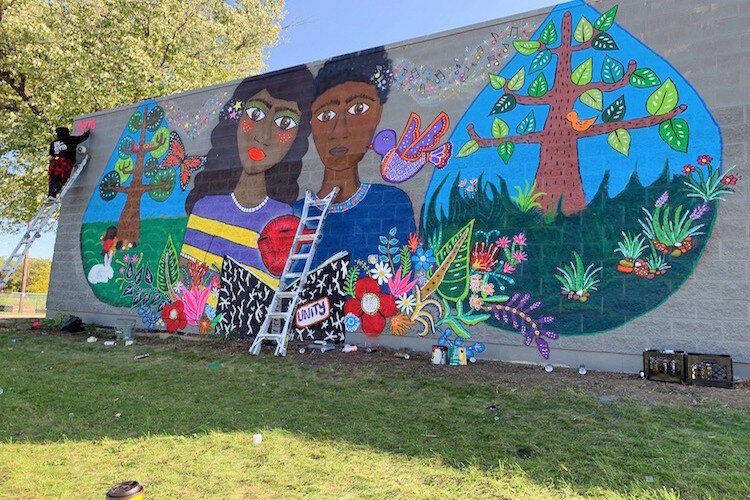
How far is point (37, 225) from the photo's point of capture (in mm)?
10461

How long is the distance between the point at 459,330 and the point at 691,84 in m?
4.11

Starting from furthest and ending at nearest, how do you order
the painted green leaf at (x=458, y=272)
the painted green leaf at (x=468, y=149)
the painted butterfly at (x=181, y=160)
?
1. the painted butterfly at (x=181, y=160)
2. the painted green leaf at (x=468, y=149)
3. the painted green leaf at (x=458, y=272)

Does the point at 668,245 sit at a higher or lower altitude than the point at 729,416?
higher

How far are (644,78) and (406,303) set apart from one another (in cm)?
422

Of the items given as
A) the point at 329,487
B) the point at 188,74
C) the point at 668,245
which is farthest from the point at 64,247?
the point at 668,245

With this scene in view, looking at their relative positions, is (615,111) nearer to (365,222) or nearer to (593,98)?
(593,98)

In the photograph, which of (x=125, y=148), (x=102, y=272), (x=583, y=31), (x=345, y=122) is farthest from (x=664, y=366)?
(x=125, y=148)

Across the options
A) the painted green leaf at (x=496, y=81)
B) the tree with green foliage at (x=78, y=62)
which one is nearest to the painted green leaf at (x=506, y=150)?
the painted green leaf at (x=496, y=81)

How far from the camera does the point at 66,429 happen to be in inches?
155

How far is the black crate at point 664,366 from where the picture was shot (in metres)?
5.05

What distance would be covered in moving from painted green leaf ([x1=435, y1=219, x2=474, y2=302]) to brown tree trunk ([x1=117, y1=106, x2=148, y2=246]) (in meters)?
6.65

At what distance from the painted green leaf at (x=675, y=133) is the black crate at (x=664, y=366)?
2.37m

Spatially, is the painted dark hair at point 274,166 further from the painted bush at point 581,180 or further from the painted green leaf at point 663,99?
the painted green leaf at point 663,99

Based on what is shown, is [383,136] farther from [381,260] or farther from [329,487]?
[329,487]
